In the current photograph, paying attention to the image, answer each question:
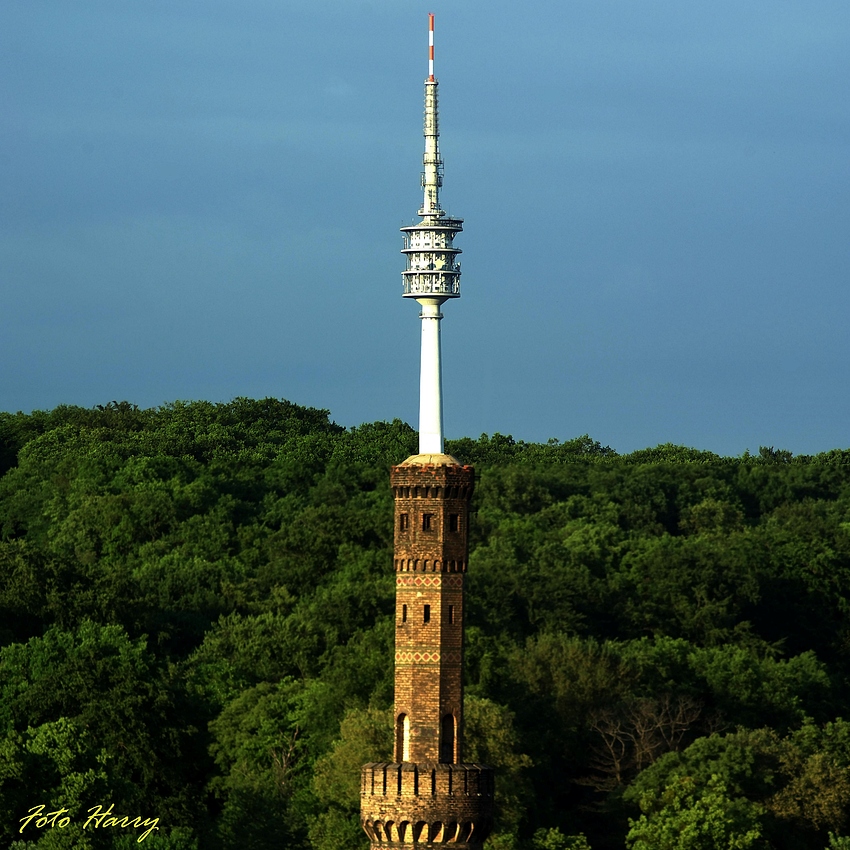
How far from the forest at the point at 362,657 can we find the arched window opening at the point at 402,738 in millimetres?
10804

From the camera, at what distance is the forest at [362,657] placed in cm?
8606

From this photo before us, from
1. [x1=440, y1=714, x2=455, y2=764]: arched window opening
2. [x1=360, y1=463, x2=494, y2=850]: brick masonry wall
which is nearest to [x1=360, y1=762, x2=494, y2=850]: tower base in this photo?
[x1=360, y1=463, x2=494, y2=850]: brick masonry wall

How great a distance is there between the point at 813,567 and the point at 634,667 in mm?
33884

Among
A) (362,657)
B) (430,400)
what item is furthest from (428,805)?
(362,657)

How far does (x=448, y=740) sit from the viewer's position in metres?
70.4

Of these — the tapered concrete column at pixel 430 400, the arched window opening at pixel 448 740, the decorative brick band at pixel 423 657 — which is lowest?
the arched window opening at pixel 448 740

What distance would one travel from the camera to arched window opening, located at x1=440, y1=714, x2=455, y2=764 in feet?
230

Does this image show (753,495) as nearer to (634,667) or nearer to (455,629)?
(634,667)

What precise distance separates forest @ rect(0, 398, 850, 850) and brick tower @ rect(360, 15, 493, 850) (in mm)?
11123

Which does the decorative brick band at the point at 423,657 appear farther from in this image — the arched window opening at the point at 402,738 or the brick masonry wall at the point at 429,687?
the arched window opening at the point at 402,738

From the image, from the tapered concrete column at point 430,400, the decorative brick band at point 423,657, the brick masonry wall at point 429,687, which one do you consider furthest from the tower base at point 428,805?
the tapered concrete column at point 430,400

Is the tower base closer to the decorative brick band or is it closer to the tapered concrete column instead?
the decorative brick band

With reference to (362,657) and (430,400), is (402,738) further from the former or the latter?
(362,657)

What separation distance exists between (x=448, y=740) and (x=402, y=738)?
121 centimetres
